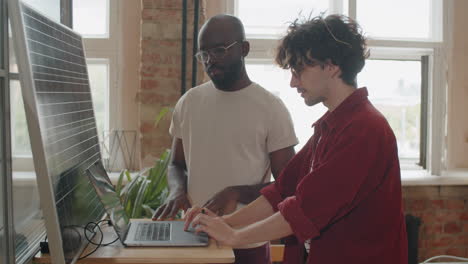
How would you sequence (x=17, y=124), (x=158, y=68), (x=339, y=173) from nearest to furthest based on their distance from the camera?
(x=339, y=173), (x=17, y=124), (x=158, y=68)

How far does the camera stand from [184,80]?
10.9 feet

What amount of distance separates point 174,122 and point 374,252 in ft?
3.49

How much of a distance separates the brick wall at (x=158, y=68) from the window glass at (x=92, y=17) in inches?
18.0

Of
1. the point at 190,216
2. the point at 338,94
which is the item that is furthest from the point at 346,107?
the point at 190,216

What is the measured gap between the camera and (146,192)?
2826 mm

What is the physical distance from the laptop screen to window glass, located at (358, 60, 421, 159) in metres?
2.70

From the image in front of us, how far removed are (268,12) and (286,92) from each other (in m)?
0.60

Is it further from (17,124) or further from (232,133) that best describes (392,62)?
(17,124)

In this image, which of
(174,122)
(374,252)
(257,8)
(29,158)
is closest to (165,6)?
(257,8)

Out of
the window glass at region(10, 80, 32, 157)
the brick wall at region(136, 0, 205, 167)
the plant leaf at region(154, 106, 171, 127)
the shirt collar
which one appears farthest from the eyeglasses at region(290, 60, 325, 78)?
the brick wall at region(136, 0, 205, 167)

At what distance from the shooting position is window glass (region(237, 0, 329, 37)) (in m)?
3.76

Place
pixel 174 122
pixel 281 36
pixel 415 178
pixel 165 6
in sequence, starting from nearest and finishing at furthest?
pixel 281 36 < pixel 174 122 < pixel 165 6 < pixel 415 178

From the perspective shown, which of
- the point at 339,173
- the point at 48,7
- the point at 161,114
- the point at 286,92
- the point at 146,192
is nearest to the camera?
the point at 339,173

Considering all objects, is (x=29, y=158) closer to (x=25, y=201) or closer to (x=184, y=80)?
(x=25, y=201)
